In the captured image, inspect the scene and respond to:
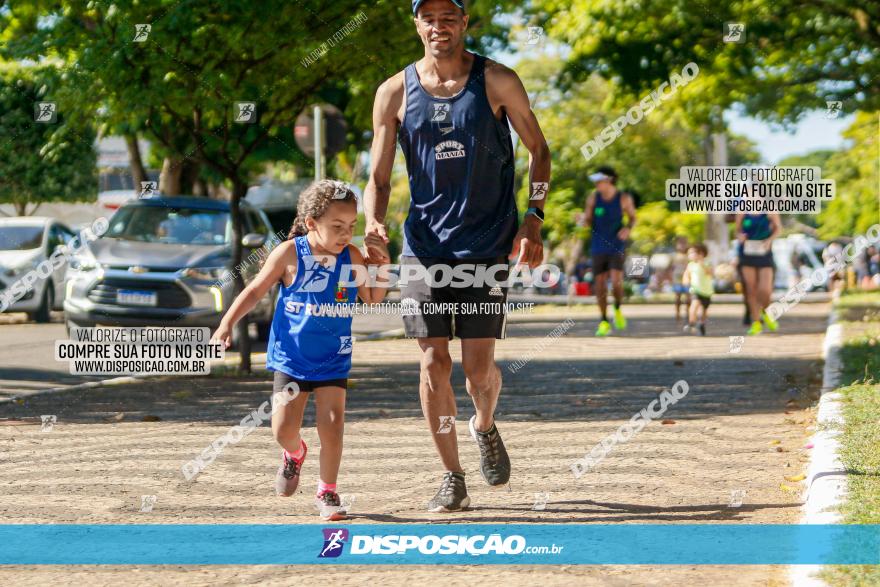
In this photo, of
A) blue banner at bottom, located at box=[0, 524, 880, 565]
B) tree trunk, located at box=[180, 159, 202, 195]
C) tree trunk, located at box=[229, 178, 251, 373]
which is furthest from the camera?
tree trunk, located at box=[180, 159, 202, 195]

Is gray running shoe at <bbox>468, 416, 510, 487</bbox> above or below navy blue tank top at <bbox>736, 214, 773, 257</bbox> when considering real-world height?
below

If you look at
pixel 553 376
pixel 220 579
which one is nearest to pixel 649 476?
pixel 220 579

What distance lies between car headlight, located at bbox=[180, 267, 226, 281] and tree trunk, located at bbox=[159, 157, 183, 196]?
5034mm

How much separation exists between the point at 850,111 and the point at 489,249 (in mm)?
16654

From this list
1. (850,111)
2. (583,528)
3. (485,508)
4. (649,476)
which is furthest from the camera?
(850,111)

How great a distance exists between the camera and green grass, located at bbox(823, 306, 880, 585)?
14.2ft

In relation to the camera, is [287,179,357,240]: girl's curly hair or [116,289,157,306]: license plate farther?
[116,289,157,306]: license plate

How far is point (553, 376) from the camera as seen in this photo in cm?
1210

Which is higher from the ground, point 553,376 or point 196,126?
point 196,126

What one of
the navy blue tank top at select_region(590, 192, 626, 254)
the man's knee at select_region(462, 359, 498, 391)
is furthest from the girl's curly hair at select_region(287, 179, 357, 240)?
the navy blue tank top at select_region(590, 192, 626, 254)

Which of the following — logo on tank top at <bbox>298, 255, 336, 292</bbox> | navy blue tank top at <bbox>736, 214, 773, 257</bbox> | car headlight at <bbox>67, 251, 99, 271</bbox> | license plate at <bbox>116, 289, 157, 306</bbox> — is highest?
navy blue tank top at <bbox>736, 214, 773, 257</bbox>

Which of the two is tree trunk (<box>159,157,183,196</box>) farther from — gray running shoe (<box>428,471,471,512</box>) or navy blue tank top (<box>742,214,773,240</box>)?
gray running shoe (<box>428,471,471,512</box>)

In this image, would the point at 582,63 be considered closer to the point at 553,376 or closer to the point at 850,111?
the point at 850,111

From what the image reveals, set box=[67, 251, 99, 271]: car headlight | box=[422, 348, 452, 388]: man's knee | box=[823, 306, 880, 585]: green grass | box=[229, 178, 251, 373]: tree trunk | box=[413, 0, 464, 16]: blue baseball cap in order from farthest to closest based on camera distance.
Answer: box=[67, 251, 99, 271]: car headlight → box=[229, 178, 251, 373]: tree trunk → box=[422, 348, 452, 388]: man's knee → box=[413, 0, 464, 16]: blue baseball cap → box=[823, 306, 880, 585]: green grass
